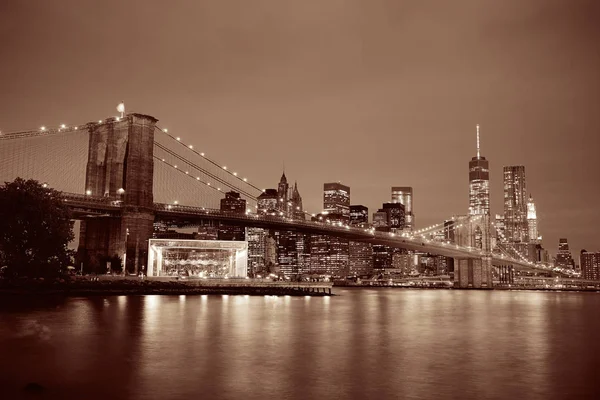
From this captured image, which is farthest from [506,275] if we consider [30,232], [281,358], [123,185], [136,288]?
[281,358]

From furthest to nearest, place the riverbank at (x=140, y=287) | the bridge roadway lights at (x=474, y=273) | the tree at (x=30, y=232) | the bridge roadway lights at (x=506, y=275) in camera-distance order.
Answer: the bridge roadway lights at (x=506, y=275)
the bridge roadway lights at (x=474, y=273)
the riverbank at (x=140, y=287)
the tree at (x=30, y=232)

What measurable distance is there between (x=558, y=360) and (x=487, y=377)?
→ 591 centimetres

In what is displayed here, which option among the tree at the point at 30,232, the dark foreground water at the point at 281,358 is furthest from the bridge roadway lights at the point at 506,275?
the tree at the point at 30,232

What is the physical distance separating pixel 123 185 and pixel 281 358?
2107 inches

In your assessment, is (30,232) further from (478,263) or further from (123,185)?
(478,263)

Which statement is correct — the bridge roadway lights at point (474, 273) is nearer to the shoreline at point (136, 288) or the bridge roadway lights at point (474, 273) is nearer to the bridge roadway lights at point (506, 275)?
the bridge roadway lights at point (506, 275)

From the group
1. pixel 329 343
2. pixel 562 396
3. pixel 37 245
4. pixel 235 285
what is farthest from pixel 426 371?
pixel 235 285

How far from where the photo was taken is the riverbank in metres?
47.0

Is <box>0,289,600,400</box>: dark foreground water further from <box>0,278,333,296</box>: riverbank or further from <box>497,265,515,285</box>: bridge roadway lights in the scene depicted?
<box>497,265,515,285</box>: bridge roadway lights

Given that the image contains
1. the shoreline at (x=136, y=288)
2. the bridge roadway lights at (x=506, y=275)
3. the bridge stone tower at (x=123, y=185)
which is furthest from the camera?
the bridge roadway lights at (x=506, y=275)

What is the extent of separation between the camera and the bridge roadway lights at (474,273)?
112 metres

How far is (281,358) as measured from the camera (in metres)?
19.9

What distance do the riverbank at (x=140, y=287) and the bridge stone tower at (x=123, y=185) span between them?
22.9 feet

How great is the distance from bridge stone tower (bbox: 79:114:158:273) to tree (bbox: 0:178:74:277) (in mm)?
15870
